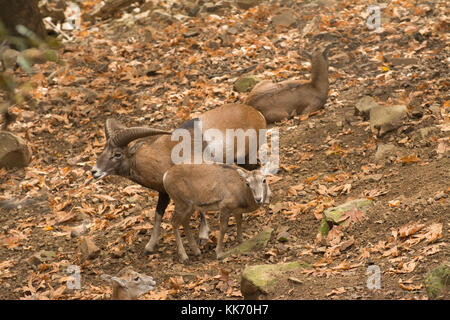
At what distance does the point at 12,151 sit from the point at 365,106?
23.1 ft

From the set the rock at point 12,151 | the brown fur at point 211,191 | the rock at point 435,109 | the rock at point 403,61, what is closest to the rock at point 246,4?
the rock at point 403,61

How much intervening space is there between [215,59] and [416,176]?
7.54m

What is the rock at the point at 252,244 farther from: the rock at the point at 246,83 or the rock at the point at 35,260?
the rock at the point at 246,83

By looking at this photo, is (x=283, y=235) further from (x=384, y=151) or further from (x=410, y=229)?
(x=384, y=151)

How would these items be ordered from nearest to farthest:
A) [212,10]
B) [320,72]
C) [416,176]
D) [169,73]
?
[416,176] → [320,72] → [169,73] → [212,10]

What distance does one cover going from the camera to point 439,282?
19.8 feet

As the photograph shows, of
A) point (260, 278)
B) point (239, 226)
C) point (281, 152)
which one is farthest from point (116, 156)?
point (260, 278)

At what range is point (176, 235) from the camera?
894cm

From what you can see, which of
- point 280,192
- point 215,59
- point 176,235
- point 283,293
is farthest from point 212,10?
point 283,293

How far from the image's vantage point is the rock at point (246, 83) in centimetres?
1351

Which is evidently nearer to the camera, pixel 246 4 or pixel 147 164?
pixel 147 164

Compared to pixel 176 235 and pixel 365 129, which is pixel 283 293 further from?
pixel 365 129

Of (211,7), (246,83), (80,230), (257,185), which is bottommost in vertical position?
(80,230)

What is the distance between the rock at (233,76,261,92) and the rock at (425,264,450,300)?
7.94m
